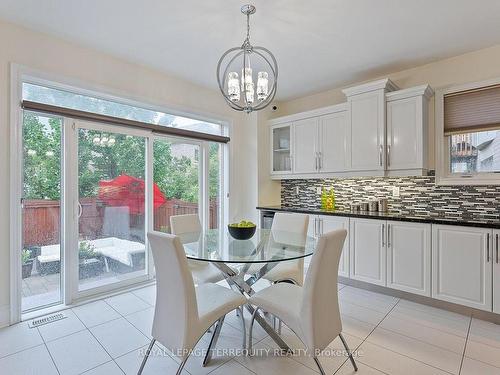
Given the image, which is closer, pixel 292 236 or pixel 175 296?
pixel 175 296

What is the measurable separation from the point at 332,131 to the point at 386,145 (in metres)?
0.75

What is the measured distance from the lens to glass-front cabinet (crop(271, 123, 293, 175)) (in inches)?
171

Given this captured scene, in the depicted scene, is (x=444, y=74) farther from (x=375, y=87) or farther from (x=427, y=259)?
(x=427, y=259)

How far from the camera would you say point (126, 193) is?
3.29 m

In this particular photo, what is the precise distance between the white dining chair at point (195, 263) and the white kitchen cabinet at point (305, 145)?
5.99 ft

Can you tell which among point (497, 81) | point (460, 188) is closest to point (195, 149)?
point (460, 188)

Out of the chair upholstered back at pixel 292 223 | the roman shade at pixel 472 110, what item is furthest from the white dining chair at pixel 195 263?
the roman shade at pixel 472 110

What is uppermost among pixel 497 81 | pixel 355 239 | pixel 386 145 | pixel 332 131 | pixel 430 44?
pixel 430 44

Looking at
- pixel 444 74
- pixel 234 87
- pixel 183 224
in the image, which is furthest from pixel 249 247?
pixel 444 74

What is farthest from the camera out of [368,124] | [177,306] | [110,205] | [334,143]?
[334,143]

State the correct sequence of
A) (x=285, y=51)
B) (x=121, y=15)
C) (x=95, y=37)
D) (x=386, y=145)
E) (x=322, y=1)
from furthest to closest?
(x=386, y=145), (x=285, y=51), (x=95, y=37), (x=121, y=15), (x=322, y=1)

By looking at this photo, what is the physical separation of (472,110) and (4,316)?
4931 millimetres

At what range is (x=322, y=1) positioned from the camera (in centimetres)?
215

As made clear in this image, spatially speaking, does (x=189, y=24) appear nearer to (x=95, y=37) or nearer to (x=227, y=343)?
(x=95, y=37)
